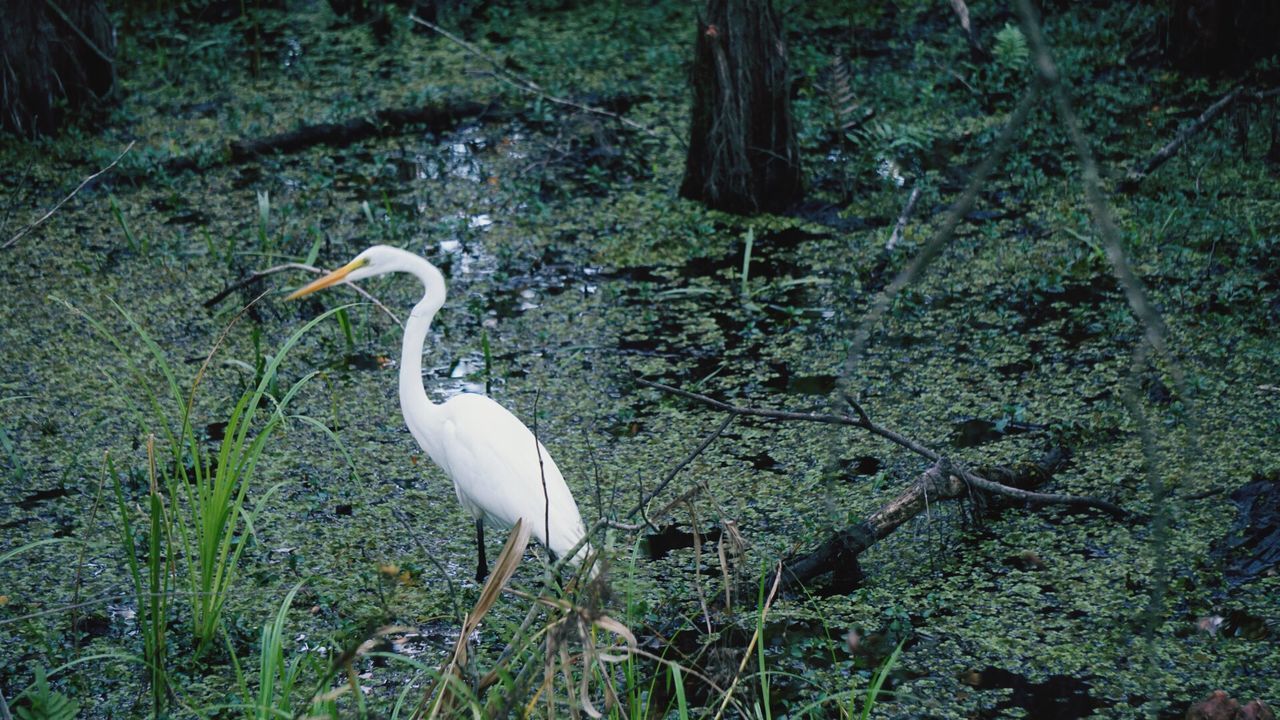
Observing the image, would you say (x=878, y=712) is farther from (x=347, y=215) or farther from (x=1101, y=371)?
(x=347, y=215)

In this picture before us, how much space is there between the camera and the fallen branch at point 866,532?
2.63 m

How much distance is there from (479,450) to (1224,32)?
185 inches

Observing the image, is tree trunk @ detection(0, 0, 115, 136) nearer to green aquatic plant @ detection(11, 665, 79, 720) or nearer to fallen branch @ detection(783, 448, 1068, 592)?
green aquatic plant @ detection(11, 665, 79, 720)

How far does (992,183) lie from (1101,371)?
1.63m

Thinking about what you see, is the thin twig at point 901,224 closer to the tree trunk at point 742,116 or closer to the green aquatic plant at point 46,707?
the tree trunk at point 742,116

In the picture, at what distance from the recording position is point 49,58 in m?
5.80

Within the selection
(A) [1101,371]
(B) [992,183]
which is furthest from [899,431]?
(B) [992,183]

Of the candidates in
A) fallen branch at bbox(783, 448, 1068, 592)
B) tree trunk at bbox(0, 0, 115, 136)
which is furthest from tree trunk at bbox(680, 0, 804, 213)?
tree trunk at bbox(0, 0, 115, 136)

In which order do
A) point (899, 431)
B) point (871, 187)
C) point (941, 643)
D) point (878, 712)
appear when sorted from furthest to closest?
point (871, 187)
point (899, 431)
point (941, 643)
point (878, 712)

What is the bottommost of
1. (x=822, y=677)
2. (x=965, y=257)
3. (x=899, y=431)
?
(x=822, y=677)

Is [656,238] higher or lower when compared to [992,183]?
lower

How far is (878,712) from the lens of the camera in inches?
89.9

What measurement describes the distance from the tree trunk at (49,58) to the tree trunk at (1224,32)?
5.37 metres

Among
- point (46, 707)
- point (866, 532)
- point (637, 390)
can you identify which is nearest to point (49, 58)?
point (637, 390)
